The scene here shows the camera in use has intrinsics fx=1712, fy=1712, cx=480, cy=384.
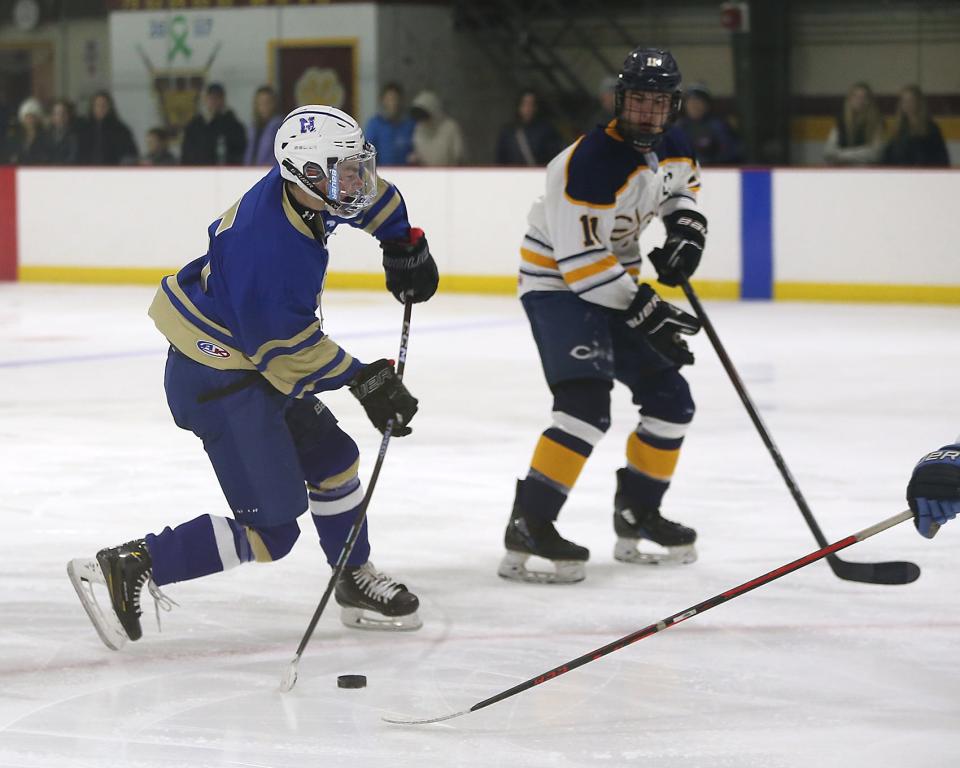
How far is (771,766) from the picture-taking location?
99.3 inches

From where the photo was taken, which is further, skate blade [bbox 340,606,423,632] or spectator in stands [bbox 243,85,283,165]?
spectator in stands [bbox 243,85,283,165]

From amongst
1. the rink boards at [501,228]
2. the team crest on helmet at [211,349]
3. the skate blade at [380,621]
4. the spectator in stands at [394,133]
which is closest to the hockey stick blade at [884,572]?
the skate blade at [380,621]

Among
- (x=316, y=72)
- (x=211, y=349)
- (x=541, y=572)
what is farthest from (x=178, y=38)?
(x=211, y=349)

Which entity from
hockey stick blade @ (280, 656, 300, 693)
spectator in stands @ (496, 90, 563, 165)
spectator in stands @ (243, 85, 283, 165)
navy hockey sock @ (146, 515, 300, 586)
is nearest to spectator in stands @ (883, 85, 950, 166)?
spectator in stands @ (496, 90, 563, 165)

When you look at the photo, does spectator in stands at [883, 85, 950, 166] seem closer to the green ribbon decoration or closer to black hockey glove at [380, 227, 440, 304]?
the green ribbon decoration

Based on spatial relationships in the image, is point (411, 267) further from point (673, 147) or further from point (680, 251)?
point (673, 147)

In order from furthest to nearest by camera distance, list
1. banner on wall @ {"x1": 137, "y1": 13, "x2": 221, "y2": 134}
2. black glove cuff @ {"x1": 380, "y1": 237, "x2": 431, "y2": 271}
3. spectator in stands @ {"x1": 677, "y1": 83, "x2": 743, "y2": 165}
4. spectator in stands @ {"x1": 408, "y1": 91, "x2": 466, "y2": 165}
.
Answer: banner on wall @ {"x1": 137, "y1": 13, "x2": 221, "y2": 134} < spectator in stands @ {"x1": 408, "y1": 91, "x2": 466, "y2": 165} < spectator in stands @ {"x1": 677, "y1": 83, "x2": 743, "y2": 165} < black glove cuff @ {"x1": 380, "y1": 237, "x2": 431, "y2": 271}

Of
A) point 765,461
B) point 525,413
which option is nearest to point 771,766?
point 765,461

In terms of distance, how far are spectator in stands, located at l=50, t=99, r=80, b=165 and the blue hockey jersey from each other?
28.3 ft

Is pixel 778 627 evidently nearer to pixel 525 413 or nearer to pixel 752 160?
pixel 525 413

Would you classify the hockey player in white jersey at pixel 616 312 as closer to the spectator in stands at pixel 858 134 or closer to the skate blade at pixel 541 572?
the skate blade at pixel 541 572

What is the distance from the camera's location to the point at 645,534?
3.92 metres

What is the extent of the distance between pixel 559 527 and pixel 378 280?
20.6 ft

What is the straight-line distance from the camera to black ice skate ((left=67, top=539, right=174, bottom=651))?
3.12 m
